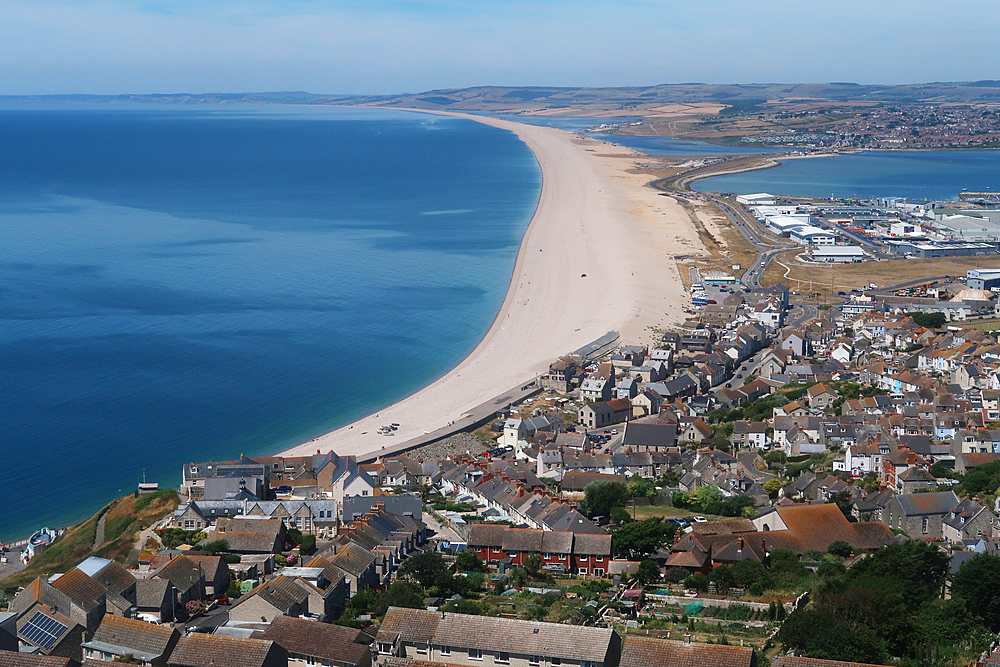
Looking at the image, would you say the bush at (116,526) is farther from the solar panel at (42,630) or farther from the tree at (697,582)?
the tree at (697,582)

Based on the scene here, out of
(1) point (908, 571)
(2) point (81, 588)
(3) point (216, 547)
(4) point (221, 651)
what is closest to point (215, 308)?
(3) point (216, 547)

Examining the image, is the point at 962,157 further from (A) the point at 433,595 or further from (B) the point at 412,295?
(A) the point at 433,595

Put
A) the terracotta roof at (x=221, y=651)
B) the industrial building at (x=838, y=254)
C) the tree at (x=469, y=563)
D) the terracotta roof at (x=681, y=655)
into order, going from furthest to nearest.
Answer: the industrial building at (x=838, y=254)
the tree at (x=469, y=563)
the terracotta roof at (x=221, y=651)
the terracotta roof at (x=681, y=655)

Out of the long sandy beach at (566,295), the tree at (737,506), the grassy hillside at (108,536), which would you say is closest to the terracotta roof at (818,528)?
the tree at (737,506)

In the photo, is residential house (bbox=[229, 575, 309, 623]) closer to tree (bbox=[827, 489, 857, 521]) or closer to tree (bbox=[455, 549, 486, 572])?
tree (bbox=[455, 549, 486, 572])

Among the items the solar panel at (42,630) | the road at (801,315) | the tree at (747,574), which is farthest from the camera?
the road at (801,315)

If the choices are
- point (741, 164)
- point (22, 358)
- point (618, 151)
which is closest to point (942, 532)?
point (22, 358)
